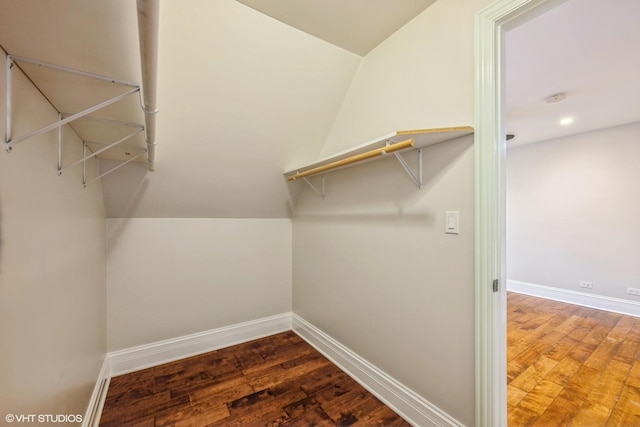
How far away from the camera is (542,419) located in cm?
162

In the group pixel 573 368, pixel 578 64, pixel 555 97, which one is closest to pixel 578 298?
pixel 573 368

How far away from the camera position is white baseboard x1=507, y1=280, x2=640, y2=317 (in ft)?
10.8

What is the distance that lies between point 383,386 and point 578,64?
8.68 feet

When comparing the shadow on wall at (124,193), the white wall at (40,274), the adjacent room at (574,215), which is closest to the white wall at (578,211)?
the adjacent room at (574,215)

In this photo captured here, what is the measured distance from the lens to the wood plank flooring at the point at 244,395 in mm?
1612

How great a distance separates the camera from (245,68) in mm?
1604

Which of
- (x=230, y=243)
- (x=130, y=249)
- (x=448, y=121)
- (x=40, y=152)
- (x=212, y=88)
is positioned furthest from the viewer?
(x=230, y=243)

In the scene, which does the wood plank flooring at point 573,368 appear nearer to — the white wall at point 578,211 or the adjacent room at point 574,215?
the adjacent room at point 574,215

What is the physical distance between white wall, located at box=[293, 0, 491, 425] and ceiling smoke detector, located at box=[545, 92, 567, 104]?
181 centimetres

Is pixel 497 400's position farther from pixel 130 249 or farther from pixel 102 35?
pixel 130 249

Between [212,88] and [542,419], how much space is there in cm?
281

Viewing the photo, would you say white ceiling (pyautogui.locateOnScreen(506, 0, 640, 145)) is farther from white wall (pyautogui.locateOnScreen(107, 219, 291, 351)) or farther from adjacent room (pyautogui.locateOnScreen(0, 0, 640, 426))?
white wall (pyautogui.locateOnScreen(107, 219, 291, 351))

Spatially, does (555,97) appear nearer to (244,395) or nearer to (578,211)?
(578,211)

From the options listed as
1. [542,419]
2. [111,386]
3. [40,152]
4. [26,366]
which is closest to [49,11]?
[40,152]
